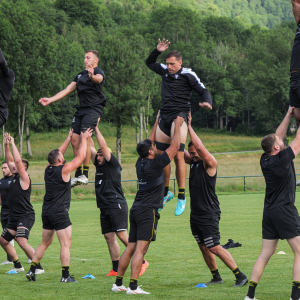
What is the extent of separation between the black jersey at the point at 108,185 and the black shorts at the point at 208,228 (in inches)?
83.8

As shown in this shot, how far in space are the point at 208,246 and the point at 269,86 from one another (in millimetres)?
66065

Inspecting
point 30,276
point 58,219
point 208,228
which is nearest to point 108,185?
point 58,219

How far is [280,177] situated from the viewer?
21.7 ft

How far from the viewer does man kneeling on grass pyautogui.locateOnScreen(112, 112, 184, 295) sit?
294 inches

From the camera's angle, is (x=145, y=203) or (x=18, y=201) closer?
(x=145, y=203)

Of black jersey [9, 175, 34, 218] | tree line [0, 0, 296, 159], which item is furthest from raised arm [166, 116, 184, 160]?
tree line [0, 0, 296, 159]

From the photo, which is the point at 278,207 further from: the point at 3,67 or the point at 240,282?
the point at 3,67

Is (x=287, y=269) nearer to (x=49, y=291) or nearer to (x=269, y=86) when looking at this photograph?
(x=49, y=291)

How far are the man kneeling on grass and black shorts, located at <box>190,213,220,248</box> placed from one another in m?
0.89

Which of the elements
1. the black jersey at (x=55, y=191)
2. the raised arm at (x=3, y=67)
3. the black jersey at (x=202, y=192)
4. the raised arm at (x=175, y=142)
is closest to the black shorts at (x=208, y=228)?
the black jersey at (x=202, y=192)

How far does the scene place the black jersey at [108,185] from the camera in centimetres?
959

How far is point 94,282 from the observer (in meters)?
8.70

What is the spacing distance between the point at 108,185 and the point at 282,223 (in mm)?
4327

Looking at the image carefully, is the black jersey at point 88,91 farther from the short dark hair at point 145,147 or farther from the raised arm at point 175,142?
the raised arm at point 175,142
